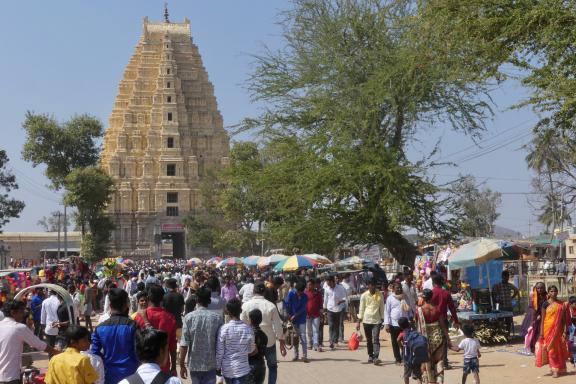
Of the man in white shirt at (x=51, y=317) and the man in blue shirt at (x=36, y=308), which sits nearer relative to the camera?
the man in white shirt at (x=51, y=317)

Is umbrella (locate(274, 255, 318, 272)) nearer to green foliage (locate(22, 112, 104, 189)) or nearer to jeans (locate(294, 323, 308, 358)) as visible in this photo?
jeans (locate(294, 323, 308, 358))

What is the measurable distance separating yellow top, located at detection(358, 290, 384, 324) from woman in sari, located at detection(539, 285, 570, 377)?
2.87 m

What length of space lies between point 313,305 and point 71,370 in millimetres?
9776

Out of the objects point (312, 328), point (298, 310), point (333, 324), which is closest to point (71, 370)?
point (298, 310)

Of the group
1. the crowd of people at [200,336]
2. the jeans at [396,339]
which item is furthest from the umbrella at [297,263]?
the jeans at [396,339]

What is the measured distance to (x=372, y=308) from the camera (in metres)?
14.6

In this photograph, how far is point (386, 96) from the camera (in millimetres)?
22359

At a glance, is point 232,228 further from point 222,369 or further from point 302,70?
point 222,369

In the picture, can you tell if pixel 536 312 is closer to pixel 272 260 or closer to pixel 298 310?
pixel 298 310

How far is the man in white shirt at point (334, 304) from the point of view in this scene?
1661 centimetres

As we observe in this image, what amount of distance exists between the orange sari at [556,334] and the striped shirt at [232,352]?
589 cm

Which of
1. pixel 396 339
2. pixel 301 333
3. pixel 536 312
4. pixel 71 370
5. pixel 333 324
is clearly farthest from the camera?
pixel 333 324

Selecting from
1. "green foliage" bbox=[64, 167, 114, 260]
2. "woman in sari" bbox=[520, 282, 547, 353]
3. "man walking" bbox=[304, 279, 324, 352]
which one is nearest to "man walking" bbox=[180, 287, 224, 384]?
"woman in sari" bbox=[520, 282, 547, 353]

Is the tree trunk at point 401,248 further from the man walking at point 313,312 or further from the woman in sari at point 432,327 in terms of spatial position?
the woman in sari at point 432,327
